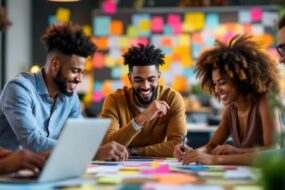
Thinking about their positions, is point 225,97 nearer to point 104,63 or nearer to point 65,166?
point 65,166

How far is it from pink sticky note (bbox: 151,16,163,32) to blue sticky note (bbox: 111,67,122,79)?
80cm

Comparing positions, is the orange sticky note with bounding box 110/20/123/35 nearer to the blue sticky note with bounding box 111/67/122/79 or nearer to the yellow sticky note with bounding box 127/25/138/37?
the yellow sticky note with bounding box 127/25/138/37

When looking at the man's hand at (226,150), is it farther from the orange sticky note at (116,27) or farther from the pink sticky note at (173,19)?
the orange sticky note at (116,27)

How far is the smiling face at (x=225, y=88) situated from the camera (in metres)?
2.65

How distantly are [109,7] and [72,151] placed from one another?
21.7ft

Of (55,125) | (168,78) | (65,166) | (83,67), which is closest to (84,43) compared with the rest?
(83,67)

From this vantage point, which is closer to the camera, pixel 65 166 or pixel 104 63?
pixel 65 166

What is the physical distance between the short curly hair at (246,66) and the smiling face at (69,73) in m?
0.72

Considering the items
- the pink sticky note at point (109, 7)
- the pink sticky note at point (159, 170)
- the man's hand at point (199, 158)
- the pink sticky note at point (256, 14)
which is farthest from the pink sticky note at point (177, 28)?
the pink sticky note at point (159, 170)

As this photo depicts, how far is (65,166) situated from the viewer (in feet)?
6.19

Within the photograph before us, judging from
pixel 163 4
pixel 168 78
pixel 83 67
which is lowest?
pixel 168 78

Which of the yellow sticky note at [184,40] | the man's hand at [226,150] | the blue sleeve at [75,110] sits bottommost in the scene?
the man's hand at [226,150]

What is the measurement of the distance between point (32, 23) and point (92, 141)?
7.06 m

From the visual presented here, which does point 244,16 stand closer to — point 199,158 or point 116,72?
point 116,72
